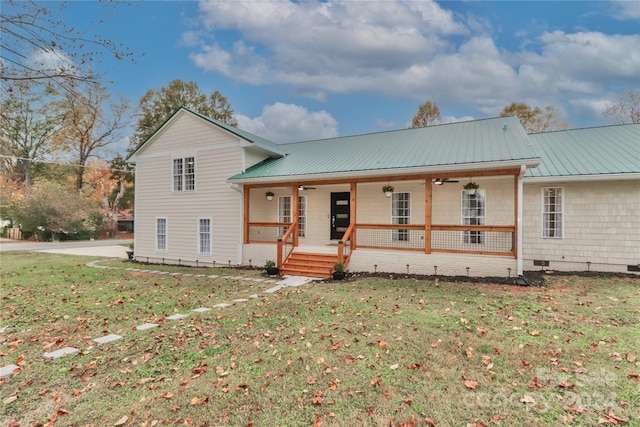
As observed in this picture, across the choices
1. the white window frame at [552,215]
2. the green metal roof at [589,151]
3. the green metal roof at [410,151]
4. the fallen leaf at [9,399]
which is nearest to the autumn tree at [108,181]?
the green metal roof at [410,151]

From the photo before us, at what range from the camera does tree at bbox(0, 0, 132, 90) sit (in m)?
4.45

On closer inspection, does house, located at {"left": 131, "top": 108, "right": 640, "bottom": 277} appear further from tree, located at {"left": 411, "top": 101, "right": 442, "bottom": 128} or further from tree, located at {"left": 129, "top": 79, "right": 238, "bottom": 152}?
tree, located at {"left": 129, "top": 79, "right": 238, "bottom": 152}

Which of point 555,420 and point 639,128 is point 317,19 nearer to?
point 639,128

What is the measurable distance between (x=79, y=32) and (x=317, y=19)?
11852 millimetres

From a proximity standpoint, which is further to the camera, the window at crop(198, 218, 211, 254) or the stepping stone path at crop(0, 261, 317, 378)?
Answer: the window at crop(198, 218, 211, 254)

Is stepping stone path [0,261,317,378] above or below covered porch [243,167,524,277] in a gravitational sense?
below

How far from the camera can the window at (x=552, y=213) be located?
35.1ft

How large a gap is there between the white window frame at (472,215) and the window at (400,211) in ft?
6.48

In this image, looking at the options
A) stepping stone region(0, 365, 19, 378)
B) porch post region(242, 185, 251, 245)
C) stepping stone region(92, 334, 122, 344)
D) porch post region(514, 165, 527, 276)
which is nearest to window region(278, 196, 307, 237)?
porch post region(242, 185, 251, 245)

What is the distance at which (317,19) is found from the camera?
14312 mm

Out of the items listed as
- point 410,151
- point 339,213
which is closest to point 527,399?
point 410,151

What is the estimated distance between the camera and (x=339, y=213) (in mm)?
13617

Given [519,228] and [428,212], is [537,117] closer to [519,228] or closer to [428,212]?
[519,228]

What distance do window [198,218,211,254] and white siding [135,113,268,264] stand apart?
187 millimetres
